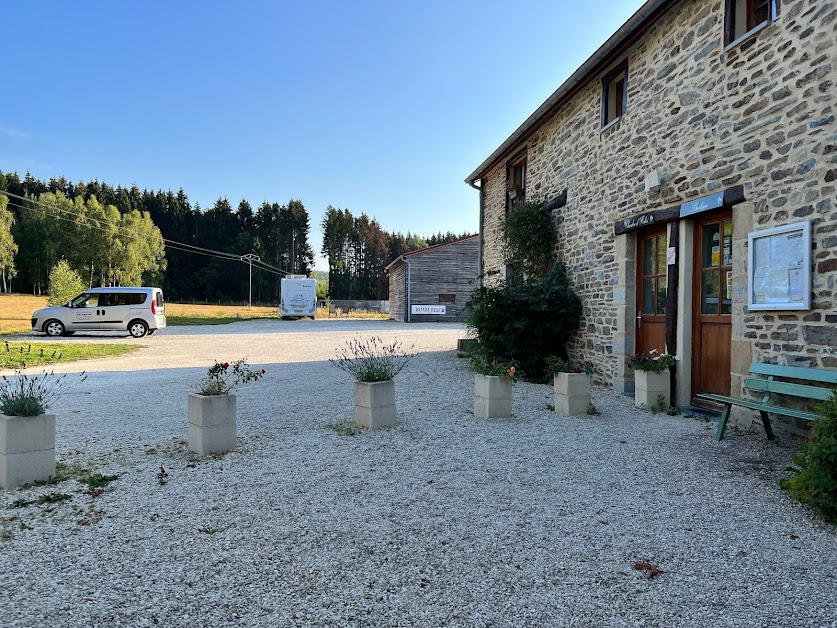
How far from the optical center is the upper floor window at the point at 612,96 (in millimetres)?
8477

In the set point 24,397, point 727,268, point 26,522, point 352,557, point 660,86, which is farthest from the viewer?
point 660,86

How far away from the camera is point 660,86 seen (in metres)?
7.16

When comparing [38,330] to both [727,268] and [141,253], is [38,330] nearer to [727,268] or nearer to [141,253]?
[727,268]

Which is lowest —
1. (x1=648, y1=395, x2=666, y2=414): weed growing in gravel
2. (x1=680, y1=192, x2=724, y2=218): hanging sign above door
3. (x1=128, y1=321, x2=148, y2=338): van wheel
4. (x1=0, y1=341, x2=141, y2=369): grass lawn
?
(x1=648, y1=395, x2=666, y2=414): weed growing in gravel

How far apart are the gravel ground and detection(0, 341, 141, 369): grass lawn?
6.23 meters

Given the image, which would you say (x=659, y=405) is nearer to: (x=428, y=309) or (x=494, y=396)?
(x=494, y=396)

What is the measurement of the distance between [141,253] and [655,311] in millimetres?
54492

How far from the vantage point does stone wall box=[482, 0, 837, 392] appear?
15.9 feet

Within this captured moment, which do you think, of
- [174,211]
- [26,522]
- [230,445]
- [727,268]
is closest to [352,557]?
[26,522]

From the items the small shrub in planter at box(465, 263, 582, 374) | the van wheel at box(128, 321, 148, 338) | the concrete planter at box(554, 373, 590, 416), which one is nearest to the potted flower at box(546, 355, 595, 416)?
the concrete planter at box(554, 373, 590, 416)

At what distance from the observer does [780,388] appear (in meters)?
4.94

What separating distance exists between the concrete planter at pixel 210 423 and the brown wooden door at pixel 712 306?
558 centimetres

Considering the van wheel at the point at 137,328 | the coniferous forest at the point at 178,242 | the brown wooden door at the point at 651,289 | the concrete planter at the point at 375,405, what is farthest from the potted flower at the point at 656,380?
the coniferous forest at the point at 178,242

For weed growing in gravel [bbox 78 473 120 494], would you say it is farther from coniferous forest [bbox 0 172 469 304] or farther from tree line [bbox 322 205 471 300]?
tree line [bbox 322 205 471 300]
